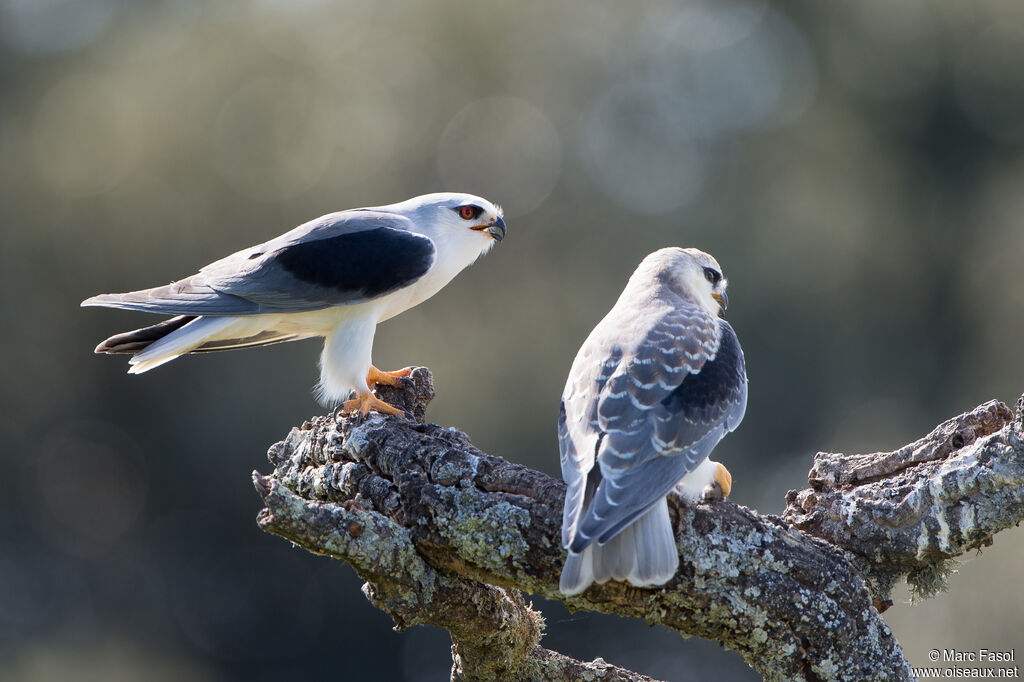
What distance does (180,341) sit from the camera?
593 cm

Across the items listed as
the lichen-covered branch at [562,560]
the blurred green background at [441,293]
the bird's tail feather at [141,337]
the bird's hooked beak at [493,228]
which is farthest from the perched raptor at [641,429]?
the blurred green background at [441,293]

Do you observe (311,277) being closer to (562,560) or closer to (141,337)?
(141,337)

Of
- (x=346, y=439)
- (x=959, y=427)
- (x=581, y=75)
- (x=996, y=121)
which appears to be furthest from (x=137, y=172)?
(x=996, y=121)

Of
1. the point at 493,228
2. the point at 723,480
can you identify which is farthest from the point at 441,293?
the point at 723,480

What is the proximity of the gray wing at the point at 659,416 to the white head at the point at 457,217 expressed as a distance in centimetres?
189

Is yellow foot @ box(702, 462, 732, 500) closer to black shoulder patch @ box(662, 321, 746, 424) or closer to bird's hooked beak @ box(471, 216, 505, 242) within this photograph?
black shoulder patch @ box(662, 321, 746, 424)

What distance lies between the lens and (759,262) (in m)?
21.4

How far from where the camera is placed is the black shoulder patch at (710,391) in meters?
4.48

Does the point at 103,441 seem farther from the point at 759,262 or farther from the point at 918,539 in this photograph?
the point at 918,539

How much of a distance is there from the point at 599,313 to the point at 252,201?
6029mm

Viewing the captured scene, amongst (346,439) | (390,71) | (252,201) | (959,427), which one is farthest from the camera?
(390,71)

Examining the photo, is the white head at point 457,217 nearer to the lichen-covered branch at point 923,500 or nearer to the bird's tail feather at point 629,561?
the lichen-covered branch at point 923,500

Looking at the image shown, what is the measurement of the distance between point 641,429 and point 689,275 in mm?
1727

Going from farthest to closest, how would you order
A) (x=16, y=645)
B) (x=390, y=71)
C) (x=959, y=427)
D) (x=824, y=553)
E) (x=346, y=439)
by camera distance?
1. (x=390, y=71)
2. (x=16, y=645)
3. (x=346, y=439)
4. (x=959, y=427)
5. (x=824, y=553)
